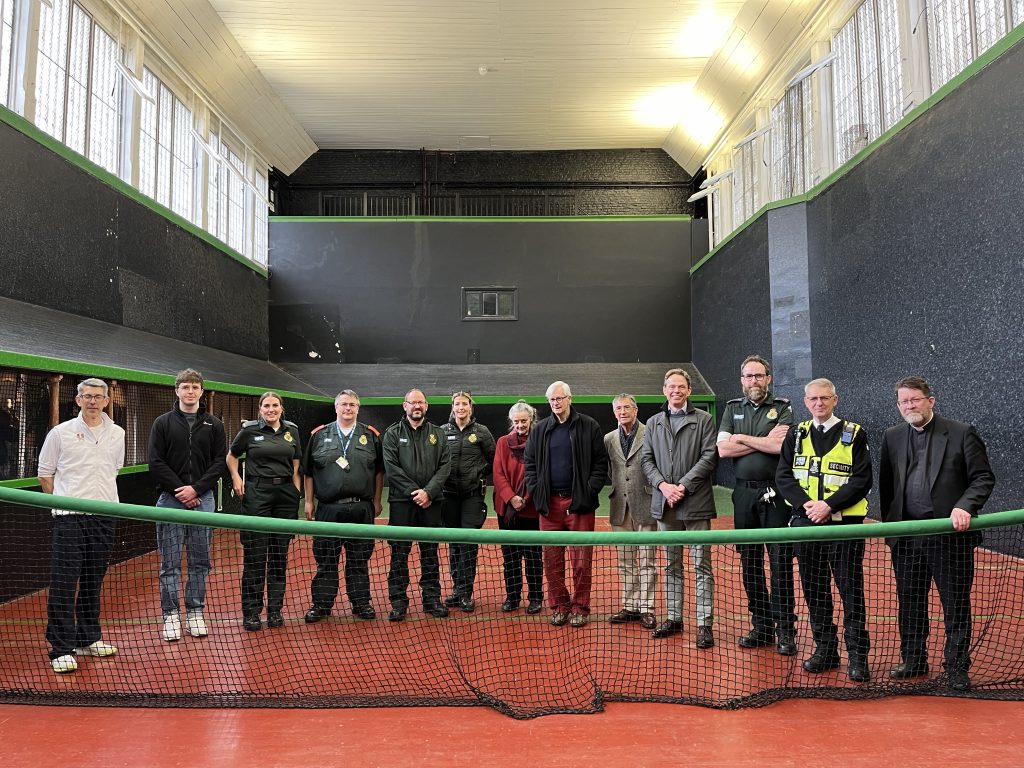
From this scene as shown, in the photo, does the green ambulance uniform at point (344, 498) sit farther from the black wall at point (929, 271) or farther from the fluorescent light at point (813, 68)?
the fluorescent light at point (813, 68)

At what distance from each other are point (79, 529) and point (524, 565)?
103 inches

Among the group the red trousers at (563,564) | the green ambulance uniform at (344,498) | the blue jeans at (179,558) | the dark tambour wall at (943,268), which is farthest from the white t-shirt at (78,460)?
the dark tambour wall at (943,268)

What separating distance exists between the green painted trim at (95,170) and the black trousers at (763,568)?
6.73 metres

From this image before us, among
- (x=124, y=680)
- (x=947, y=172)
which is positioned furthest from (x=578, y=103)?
(x=124, y=680)

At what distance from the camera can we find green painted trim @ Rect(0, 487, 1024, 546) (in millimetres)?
3027

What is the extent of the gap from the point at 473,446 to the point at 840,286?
207 inches

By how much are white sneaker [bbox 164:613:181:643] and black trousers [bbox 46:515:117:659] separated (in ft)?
1.26

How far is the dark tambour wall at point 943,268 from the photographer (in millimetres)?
5234

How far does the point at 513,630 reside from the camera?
4.21 meters

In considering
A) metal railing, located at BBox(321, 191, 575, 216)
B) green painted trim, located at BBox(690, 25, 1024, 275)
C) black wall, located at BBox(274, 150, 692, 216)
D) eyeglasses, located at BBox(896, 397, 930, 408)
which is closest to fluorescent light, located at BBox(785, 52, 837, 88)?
green painted trim, located at BBox(690, 25, 1024, 275)

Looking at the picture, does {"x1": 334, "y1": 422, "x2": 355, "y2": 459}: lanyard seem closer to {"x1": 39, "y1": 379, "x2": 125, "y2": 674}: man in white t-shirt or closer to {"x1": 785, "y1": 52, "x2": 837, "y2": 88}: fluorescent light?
{"x1": 39, "y1": 379, "x2": 125, "y2": 674}: man in white t-shirt

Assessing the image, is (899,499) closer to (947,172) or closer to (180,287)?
(947,172)

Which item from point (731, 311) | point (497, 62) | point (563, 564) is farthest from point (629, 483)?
point (497, 62)

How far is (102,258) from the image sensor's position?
7.80m
